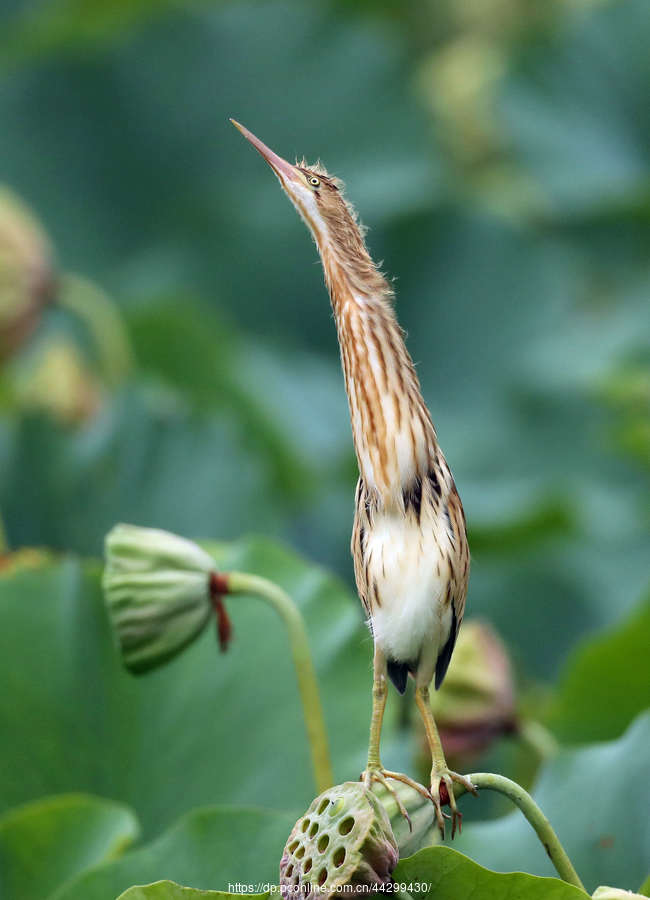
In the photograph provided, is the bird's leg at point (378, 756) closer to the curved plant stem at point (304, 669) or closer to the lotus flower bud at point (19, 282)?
the curved plant stem at point (304, 669)

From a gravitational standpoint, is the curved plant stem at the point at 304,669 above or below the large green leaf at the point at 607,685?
above

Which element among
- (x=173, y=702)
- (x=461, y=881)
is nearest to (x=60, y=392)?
(x=173, y=702)

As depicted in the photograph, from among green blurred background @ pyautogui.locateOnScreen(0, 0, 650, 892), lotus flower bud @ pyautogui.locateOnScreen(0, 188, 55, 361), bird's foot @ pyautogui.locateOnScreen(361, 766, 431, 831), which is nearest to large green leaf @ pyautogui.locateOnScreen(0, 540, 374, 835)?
bird's foot @ pyautogui.locateOnScreen(361, 766, 431, 831)

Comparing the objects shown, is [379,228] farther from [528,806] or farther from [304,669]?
[528,806]

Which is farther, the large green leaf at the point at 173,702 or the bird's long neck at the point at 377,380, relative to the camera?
the large green leaf at the point at 173,702

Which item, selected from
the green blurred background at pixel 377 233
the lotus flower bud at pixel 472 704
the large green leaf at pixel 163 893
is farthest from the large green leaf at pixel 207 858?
the green blurred background at pixel 377 233

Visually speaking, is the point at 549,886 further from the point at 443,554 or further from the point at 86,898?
the point at 86,898

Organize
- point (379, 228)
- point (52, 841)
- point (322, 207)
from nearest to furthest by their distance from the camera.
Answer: point (322, 207), point (52, 841), point (379, 228)
